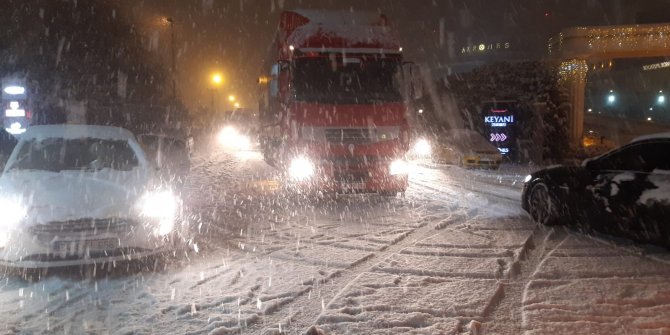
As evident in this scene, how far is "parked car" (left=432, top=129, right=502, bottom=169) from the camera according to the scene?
20875 mm

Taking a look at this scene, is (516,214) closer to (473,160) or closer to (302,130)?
(302,130)

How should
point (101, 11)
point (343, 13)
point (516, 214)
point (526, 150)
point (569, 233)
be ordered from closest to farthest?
point (569, 233)
point (516, 214)
point (343, 13)
point (526, 150)
point (101, 11)

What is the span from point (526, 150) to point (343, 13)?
1473 centimetres

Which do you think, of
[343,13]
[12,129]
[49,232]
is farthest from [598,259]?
[12,129]

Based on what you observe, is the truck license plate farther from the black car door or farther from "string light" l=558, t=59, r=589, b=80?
"string light" l=558, t=59, r=589, b=80

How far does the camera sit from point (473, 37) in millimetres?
56562

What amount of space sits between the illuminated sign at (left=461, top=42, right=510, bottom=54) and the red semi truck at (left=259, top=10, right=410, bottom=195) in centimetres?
4000

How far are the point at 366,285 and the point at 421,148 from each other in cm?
2193

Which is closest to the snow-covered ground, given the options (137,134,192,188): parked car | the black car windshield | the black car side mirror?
the black car side mirror

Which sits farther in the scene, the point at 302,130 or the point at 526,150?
the point at 526,150

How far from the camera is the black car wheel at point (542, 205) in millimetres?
8570

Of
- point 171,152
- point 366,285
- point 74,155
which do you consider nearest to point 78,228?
point 74,155

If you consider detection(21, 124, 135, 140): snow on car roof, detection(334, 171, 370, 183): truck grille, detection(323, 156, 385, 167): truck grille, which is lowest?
detection(334, 171, 370, 183): truck grille

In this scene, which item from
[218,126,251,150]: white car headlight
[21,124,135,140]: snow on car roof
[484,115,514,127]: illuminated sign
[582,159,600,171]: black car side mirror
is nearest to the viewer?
[21,124,135,140]: snow on car roof
